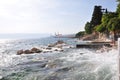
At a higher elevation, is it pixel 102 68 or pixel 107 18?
pixel 107 18

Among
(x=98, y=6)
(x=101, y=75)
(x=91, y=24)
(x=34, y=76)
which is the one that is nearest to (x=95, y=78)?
(x=101, y=75)

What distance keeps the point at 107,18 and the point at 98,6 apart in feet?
87.6

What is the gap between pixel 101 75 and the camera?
18.3 meters

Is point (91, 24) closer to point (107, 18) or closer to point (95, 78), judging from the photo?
point (107, 18)

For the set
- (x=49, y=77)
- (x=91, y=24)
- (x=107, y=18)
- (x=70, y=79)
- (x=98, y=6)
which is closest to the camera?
(x=70, y=79)

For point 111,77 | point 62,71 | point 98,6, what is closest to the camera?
point 111,77

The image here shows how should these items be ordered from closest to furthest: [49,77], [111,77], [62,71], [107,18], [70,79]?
[111,77] < [70,79] < [49,77] < [62,71] < [107,18]

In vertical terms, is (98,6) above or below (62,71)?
above

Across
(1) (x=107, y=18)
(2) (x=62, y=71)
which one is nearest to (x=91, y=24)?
(1) (x=107, y=18)

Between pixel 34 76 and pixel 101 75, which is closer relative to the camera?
pixel 101 75

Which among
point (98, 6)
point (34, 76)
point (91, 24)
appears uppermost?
point (98, 6)

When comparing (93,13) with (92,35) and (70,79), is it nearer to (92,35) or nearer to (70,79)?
(92,35)

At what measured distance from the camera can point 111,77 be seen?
17438mm

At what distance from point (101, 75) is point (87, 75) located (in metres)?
1.19
